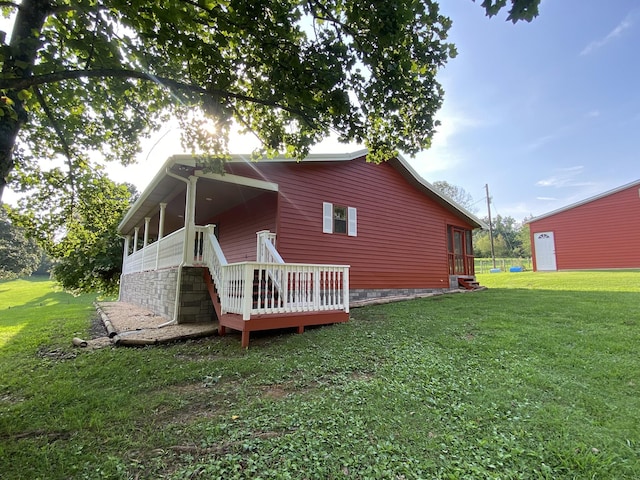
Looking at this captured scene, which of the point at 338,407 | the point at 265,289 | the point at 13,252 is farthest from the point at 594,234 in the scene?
the point at 13,252

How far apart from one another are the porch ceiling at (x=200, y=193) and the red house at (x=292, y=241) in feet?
0.10

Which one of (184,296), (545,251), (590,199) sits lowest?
(184,296)

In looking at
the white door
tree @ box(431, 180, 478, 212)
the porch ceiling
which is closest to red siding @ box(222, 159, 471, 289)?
the porch ceiling

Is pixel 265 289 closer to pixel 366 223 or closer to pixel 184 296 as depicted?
pixel 184 296

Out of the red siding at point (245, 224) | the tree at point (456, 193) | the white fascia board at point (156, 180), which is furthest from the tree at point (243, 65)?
the tree at point (456, 193)

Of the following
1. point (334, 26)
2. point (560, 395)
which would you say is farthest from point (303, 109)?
point (560, 395)

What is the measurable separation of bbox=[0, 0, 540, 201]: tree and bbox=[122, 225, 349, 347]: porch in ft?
6.20

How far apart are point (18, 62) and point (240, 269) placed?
3327mm

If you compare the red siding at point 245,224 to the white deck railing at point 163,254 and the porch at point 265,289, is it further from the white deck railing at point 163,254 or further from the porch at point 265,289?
the white deck railing at point 163,254

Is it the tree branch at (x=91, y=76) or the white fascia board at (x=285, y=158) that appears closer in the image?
the tree branch at (x=91, y=76)

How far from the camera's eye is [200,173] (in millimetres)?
6480

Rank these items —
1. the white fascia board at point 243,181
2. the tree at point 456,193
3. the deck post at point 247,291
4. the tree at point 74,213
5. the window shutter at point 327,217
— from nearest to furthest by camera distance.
Result: 1. the deck post at point 247,291
2. the white fascia board at point 243,181
3. the tree at point 74,213
4. the window shutter at point 327,217
5. the tree at point 456,193

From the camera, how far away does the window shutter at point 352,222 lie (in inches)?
370

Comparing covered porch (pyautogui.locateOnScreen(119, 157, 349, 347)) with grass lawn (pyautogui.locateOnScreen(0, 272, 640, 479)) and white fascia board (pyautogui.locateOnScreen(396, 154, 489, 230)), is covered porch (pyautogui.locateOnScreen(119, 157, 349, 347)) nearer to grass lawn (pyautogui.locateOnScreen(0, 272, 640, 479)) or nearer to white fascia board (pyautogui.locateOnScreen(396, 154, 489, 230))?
grass lawn (pyautogui.locateOnScreen(0, 272, 640, 479))
